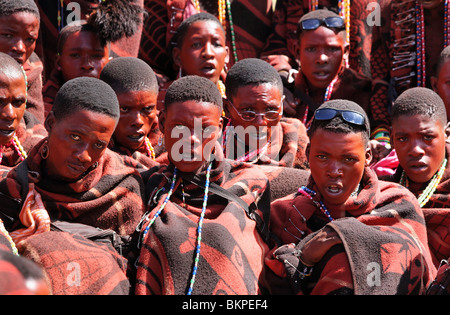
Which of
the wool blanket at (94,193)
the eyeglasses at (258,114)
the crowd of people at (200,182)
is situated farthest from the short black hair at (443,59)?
the wool blanket at (94,193)

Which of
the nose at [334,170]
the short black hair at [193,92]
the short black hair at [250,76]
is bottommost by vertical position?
the nose at [334,170]

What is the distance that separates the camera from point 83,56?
4.39 m

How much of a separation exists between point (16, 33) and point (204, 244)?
2.04 m

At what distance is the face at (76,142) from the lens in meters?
3.15

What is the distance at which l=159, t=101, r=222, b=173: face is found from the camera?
323 centimetres

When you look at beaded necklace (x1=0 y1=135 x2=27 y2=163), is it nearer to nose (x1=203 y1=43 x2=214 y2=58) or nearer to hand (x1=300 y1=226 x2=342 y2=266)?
nose (x1=203 y1=43 x2=214 y2=58)

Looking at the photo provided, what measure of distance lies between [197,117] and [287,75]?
1.84 metres

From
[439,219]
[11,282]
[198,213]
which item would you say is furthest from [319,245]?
[11,282]

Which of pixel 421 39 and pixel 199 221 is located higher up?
pixel 421 39

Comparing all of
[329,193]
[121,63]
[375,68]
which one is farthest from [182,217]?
[375,68]

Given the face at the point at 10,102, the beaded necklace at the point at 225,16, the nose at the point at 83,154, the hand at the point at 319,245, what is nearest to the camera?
the hand at the point at 319,245

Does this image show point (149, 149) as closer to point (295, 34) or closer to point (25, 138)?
point (25, 138)

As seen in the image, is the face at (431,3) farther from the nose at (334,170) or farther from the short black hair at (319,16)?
the nose at (334,170)

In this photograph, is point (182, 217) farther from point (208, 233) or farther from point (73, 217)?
point (73, 217)
